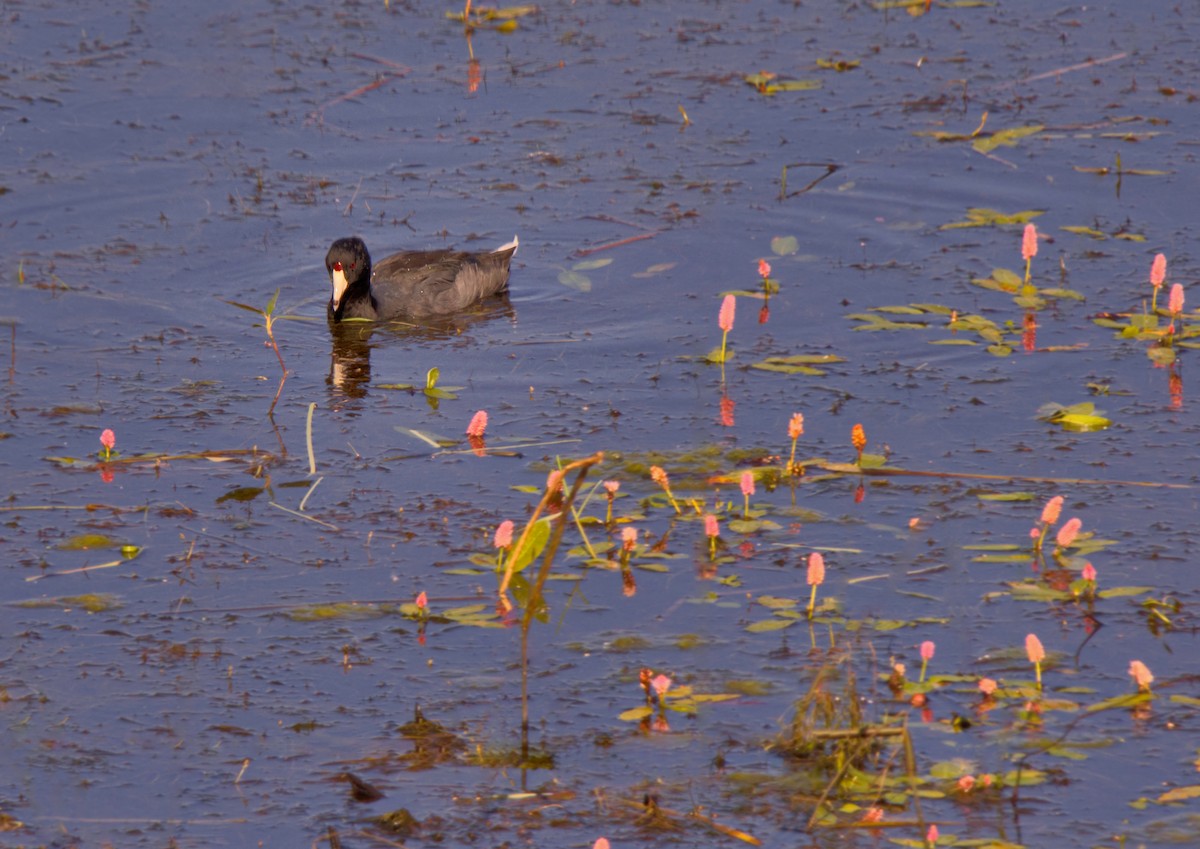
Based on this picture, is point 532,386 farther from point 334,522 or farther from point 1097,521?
point 1097,521

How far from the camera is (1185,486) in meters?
6.96

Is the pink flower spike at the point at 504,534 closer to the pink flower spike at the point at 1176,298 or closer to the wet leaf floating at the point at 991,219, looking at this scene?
the pink flower spike at the point at 1176,298

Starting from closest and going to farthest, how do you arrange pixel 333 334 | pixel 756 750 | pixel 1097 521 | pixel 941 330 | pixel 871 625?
1. pixel 756 750
2. pixel 871 625
3. pixel 1097 521
4. pixel 941 330
5. pixel 333 334

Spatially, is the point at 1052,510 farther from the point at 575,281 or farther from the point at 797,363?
the point at 575,281

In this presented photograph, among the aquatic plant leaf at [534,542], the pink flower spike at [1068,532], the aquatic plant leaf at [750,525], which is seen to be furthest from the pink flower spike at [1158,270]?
the aquatic plant leaf at [534,542]

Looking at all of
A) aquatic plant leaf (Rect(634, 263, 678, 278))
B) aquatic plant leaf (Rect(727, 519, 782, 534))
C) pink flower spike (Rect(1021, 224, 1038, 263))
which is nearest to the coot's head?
aquatic plant leaf (Rect(634, 263, 678, 278))

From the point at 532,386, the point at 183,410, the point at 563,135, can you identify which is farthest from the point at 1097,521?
the point at 563,135

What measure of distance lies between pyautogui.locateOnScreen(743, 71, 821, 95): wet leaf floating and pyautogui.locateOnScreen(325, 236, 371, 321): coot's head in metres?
4.13

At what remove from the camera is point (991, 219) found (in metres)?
10.3

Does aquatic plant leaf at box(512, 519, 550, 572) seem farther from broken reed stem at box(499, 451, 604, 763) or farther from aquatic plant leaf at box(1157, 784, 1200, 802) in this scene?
aquatic plant leaf at box(1157, 784, 1200, 802)

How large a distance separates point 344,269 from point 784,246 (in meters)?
2.49

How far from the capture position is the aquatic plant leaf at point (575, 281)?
985 centimetres

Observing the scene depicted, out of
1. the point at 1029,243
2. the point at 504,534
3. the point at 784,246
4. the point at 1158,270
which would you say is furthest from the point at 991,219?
the point at 504,534

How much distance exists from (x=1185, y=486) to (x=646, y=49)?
7446mm
